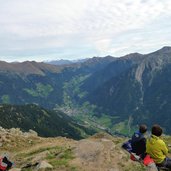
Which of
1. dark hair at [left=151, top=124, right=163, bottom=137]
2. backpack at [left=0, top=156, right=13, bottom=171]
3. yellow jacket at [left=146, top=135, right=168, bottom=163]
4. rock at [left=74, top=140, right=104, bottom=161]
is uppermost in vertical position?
dark hair at [left=151, top=124, right=163, bottom=137]

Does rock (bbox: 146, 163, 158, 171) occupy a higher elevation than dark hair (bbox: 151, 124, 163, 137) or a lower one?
lower

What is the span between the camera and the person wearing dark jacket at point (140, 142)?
23.6 m

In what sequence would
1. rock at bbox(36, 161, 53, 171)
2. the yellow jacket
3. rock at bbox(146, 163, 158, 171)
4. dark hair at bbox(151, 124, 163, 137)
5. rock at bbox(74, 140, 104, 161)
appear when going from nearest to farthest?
dark hair at bbox(151, 124, 163, 137) < the yellow jacket < rock at bbox(146, 163, 158, 171) < rock at bbox(36, 161, 53, 171) < rock at bbox(74, 140, 104, 161)

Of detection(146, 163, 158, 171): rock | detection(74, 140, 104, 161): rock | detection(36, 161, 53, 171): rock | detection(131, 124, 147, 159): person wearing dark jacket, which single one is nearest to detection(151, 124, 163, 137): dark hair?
detection(131, 124, 147, 159): person wearing dark jacket

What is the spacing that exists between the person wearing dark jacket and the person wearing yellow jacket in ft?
3.23

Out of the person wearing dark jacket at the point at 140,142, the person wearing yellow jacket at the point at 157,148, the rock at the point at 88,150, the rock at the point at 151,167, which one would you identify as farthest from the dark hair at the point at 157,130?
the rock at the point at 88,150

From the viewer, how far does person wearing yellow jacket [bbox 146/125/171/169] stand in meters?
21.9

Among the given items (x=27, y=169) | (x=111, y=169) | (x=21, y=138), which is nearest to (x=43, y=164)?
(x=27, y=169)

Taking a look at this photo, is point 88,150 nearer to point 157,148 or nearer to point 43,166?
point 43,166

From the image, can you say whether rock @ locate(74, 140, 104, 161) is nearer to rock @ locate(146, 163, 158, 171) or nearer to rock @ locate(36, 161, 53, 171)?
rock @ locate(36, 161, 53, 171)

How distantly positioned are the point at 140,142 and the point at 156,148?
205cm

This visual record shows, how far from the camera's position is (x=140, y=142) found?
78.8 feet

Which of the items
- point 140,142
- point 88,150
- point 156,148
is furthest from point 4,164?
point 156,148

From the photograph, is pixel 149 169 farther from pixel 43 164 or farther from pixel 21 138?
pixel 21 138
